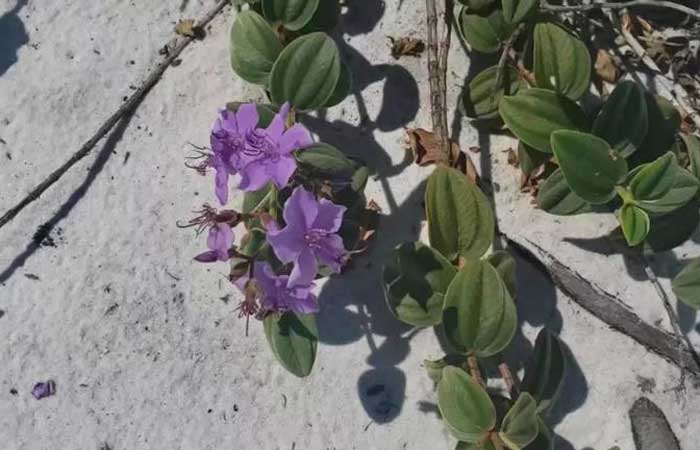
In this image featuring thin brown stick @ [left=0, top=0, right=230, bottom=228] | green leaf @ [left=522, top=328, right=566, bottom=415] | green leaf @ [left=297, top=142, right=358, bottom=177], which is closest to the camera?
green leaf @ [left=297, top=142, right=358, bottom=177]

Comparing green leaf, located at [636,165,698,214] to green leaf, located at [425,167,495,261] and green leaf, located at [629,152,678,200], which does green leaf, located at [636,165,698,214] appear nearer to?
green leaf, located at [629,152,678,200]

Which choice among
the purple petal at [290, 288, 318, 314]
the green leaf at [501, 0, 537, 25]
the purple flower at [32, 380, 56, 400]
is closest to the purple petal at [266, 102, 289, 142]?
the purple petal at [290, 288, 318, 314]

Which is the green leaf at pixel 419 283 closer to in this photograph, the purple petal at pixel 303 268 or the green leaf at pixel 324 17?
the purple petal at pixel 303 268

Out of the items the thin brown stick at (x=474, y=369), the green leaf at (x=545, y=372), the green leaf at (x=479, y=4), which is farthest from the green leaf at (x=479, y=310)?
the green leaf at (x=479, y=4)

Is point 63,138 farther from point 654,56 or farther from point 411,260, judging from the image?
point 654,56

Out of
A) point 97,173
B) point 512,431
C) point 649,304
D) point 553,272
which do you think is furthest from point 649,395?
point 97,173

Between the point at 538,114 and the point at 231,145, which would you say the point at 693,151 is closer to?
the point at 538,114

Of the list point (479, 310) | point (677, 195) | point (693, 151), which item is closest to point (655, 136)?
point (693, 151)
